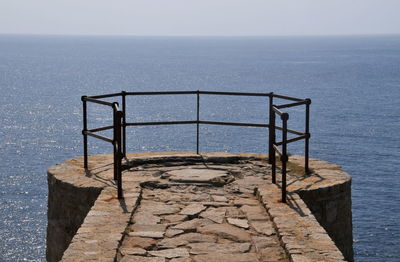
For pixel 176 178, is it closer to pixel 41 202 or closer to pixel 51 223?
pixel 51 223

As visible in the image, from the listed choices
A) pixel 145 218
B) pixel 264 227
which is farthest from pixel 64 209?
pixel 264 227

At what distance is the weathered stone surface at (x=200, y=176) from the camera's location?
908 centimetres

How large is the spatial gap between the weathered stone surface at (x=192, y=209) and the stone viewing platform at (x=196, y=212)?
1cm

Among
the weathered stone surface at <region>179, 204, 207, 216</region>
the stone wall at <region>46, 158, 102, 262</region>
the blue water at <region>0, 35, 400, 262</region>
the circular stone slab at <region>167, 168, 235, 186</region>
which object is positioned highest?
the circular stone slab at <region>167, 168, 235, 186</region>

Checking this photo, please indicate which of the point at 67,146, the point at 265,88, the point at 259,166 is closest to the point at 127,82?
the point at 265,88

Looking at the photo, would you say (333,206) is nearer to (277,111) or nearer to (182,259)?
(277,111)

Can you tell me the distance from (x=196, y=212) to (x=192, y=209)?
0.14 metres

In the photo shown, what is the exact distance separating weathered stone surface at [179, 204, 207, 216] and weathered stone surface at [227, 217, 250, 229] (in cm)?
42

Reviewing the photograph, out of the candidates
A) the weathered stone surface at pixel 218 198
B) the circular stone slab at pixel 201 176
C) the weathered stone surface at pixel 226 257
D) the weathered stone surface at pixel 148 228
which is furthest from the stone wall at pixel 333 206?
the weathered stone surface at pixel 226 257

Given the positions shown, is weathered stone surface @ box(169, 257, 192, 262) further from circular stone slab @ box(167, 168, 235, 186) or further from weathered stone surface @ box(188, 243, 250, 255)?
circular stone slab @ box(167, 168, 235, 186)

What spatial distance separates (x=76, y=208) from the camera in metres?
8.41

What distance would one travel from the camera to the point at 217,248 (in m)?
6.44

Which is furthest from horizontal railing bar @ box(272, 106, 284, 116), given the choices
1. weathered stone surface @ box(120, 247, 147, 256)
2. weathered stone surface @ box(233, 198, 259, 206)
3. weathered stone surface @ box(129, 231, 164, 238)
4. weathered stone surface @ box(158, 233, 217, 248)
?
weathered stone surface @ box(120, 247, 147, 256)

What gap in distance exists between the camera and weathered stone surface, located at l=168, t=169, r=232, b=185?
29.8 feet
